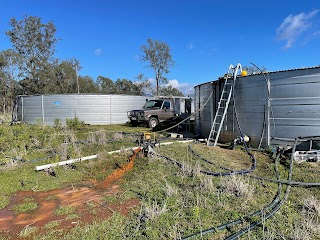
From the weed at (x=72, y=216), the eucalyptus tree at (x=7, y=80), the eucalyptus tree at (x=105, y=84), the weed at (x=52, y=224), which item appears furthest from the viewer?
the eucalyptus tree at (x=105, y=84)

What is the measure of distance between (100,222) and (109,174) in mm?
2831

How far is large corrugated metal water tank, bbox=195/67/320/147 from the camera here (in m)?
8.38

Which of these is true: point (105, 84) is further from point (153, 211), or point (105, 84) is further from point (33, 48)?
point (153, 211)

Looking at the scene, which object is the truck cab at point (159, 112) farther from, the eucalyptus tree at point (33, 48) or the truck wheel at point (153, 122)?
the eucalyptus tree at point (33, 48)

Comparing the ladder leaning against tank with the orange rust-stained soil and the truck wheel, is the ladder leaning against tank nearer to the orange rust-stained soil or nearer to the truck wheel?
the orange rust-stained soil

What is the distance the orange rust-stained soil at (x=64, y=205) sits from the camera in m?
4.12

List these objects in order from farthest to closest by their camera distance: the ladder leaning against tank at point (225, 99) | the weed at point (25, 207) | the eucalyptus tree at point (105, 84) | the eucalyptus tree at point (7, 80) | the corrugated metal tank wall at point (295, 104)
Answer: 1. the eucalyptus tree at point (105, 84)
2. the eucalyptus tree at point (7, 80)
3. the ladder leaning against tank at point (225, 99)
4. the corrugated metal tank wall at point (295, 104)
5. the weed at point (25, 207)

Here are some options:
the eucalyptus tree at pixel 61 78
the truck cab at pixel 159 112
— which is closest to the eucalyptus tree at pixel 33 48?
the eucalyptus tree at pixel 61 78

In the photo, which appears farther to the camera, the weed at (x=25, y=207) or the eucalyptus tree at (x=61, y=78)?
the eucalyptus tree at (x=61, y=78)

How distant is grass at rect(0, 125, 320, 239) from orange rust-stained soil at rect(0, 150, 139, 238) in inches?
4.2

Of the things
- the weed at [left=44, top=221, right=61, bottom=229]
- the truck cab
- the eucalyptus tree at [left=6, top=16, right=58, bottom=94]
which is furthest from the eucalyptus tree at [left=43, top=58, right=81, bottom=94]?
the weed at [left=44, top=221, right=61, bottom=229]

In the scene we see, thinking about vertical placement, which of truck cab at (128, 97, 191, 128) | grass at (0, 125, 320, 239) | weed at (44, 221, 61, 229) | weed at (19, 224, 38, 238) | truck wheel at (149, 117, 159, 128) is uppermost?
truck cab at (128, 97, 191, 128)

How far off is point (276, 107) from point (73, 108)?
53.8 ft

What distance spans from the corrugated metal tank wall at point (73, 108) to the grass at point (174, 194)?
12802 millimetres
